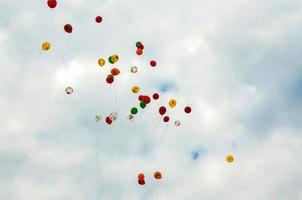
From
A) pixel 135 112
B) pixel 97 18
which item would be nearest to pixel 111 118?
pixel 135 112

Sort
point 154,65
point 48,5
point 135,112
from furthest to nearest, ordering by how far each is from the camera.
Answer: point 135,112 < point 154,65 < point 48,5

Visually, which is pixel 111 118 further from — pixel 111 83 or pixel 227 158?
pixel 227 158

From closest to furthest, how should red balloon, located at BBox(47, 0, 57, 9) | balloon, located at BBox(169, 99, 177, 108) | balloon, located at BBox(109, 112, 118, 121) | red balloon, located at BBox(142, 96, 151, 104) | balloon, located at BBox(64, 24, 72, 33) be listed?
1. red balloon, located at BBox(47, 0, 57, 9)
2. balloon, located at BBox(64, 24, 72, 33)
3. red balloon, located at BBox(142, 96, 151, 104)
4. balloon, located at BBox(109, 112, 118, 121)
5. balloon, located at BBox(169, 99, 177, 108)

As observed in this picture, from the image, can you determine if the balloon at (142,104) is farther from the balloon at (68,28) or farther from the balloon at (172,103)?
the balloon at (68,28)

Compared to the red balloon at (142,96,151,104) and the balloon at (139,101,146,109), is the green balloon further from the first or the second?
the red balloon at (142,96,151,104)

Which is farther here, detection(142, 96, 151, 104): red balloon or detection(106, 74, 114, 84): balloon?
detection(142, 96, 151, 104): red balloon

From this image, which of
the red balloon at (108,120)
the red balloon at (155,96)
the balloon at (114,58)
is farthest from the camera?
the red balloon at (155,96)

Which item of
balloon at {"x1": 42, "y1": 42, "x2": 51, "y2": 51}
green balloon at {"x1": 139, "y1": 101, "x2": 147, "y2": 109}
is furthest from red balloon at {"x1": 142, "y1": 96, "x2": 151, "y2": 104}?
balloon at {"x1": 42, "y1": 42, "x2": 51, "y2": 51}

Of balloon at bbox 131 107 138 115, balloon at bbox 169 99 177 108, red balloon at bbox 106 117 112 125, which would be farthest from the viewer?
balloon at bbox 169 99 177 108

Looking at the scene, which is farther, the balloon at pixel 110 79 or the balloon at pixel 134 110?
the balloon at pixel 134 110

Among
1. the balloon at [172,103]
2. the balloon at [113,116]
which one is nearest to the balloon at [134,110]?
the balloon at [113,116]

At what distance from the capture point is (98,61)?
1296 inches

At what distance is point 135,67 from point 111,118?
4.44 meters

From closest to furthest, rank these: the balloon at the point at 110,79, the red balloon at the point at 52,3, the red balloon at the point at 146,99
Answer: the red balloon at the point at 52,3 → the balloon at the point at 110,79 → the red balloon at the point at 146,99
